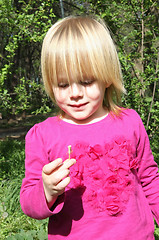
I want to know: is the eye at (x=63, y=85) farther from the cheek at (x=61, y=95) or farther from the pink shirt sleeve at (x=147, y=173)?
the pink shirt sleeve at (x=147, y=173)

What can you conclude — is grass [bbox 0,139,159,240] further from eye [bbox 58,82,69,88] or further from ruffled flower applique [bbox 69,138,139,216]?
eye [bbox 58,82,69,88]

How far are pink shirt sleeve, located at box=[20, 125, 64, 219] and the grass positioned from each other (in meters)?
1.48

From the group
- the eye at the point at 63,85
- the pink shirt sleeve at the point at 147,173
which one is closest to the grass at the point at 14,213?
the pink shirt sleeve at the point at 147,173

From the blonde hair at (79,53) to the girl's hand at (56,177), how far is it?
37cm

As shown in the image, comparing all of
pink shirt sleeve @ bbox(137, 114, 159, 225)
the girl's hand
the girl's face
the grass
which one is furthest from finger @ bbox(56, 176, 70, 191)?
the grass

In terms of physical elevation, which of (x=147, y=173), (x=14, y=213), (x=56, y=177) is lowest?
(x=14, y=213)

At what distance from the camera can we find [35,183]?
120cm

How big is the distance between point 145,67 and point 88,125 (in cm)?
263

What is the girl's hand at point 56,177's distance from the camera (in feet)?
3.25

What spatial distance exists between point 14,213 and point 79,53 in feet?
8.36

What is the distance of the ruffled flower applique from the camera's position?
3.92 feet

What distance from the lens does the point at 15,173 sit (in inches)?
159

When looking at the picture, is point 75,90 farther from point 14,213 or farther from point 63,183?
point 14,213

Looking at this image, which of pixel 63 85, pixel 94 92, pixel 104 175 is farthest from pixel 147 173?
pixel 63 85
